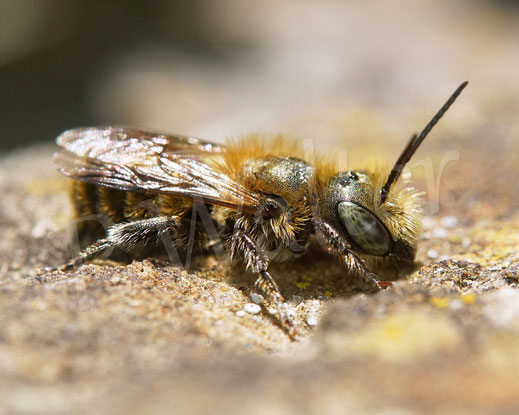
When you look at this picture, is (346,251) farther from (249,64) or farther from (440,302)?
(249,64)

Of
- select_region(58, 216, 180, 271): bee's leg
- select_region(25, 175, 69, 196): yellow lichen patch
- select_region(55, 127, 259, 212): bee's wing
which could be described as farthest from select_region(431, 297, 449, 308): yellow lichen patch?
select_region(25, 175, 69, 196): yellow lichen patch

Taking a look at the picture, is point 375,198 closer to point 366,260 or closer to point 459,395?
point 366,260

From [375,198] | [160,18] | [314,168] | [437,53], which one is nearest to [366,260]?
[375,198]

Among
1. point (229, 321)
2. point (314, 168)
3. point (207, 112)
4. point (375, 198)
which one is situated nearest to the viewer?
point (229, 321)

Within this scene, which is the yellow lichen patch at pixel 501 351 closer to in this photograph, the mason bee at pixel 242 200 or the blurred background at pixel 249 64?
the mason bee at pixel 242 200

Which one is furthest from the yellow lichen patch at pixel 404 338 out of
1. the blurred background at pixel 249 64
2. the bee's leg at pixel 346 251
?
the blurred background at pixel 249 64

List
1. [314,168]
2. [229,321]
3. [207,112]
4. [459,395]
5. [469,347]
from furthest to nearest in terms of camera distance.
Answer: [207,112]
[314,168]
[229,321]
[469,347]
[459,395]

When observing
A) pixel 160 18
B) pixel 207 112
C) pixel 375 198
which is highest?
pixel 160 18
